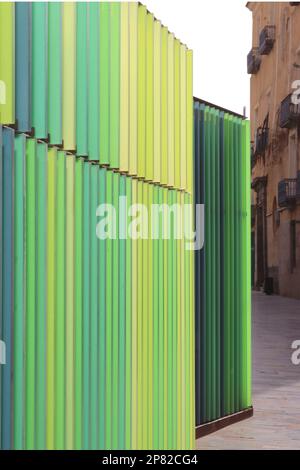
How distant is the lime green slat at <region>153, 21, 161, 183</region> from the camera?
4.51m

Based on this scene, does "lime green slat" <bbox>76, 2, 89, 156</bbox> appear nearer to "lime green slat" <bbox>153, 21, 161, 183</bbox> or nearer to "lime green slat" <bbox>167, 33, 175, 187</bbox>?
"lime green slat" <bbox>153, 21, 161, 183</bbox>

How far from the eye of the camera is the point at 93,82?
12.4ft

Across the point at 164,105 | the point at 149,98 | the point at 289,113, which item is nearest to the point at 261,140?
the point at 289,113

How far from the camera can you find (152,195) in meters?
4.48

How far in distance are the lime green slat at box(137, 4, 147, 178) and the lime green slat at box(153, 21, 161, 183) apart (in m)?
0.17

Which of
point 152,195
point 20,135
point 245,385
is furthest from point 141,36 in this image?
point 245,385

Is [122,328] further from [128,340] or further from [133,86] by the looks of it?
[133,86]

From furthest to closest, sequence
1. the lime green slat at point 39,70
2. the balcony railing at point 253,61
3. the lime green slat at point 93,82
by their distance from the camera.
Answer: the balcony railing at point 253,61, the lime green slat at point 93,82, the lime green slat at point 39,70

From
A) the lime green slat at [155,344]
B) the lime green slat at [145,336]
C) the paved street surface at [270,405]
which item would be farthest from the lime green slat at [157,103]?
the paved street surface at [270,405]

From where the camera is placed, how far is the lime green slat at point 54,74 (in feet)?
11.2

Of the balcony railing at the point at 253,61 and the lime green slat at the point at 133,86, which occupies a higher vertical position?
the balcony railing at the point at 253,61

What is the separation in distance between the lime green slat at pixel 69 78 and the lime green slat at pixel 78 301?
0.14 meters

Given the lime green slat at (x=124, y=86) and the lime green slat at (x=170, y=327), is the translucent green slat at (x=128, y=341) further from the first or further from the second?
the lime green slat at (x=170, y=327)

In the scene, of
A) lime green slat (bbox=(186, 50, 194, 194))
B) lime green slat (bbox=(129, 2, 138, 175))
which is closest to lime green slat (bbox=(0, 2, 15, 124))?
lime green slat (bbox=(129, 2, 138, 175))
